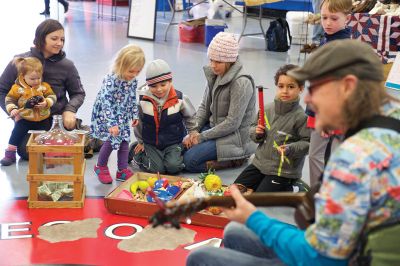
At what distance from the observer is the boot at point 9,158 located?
14.0 ft

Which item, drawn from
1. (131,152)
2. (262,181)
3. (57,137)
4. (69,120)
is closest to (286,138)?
(262,181)

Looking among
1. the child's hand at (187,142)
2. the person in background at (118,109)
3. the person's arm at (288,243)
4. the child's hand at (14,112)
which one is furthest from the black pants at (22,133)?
the person's arm at (288,243)

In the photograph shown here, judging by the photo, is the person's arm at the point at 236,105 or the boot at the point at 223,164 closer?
the person's arm at the point at 236,105

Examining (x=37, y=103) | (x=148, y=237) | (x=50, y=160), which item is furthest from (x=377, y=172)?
(x=37, y=103)

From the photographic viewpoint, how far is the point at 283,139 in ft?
12.5

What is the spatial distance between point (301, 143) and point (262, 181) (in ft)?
1.15

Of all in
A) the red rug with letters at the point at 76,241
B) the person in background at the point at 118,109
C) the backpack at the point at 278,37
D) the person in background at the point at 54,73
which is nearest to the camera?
the red rug with letters at the point at 76,241

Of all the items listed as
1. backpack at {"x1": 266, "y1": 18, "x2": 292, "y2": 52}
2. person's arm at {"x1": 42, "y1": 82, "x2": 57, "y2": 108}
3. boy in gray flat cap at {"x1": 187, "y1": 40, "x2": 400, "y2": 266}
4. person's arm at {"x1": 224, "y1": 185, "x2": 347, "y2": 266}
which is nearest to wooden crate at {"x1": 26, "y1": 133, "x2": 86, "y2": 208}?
person's arm at {"x1": 42, "y1": 82, "x2": 57, "y2": 108}

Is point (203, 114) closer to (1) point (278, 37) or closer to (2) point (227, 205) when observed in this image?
(2) point (227, 205)

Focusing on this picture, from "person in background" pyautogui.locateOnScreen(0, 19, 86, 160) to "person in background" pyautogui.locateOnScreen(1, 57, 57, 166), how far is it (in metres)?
0.06

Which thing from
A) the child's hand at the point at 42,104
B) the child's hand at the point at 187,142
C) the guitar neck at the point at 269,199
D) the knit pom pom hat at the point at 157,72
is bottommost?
the child's hand at the point at 187,142

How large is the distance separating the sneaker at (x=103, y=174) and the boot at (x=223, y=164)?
0.71 metres

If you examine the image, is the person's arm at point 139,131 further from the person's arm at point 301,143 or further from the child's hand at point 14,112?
the person's arm at point 301,143

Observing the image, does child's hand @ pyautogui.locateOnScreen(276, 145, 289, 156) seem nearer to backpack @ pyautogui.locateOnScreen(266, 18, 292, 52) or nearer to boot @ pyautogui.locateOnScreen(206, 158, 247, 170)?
boot @ pyautogui.locateOnScreen(206, 158, 247, 170)
